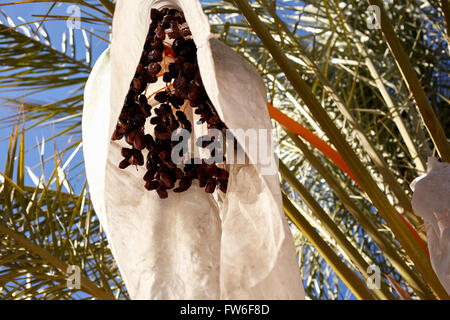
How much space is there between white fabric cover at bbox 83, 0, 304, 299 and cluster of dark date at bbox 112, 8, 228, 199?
0.01 m

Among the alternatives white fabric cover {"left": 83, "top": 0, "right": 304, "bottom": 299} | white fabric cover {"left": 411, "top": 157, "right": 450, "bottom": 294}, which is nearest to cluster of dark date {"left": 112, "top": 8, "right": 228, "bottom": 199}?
white fabric cover {"left": 83, "top": 0, "right": 304, "bottom": 299}

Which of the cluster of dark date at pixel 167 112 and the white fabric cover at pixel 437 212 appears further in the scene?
the white fabric cover at pixel 437 212

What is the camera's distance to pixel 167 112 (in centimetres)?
53

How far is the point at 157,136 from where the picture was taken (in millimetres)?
532

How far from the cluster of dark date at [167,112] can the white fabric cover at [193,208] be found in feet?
0.03

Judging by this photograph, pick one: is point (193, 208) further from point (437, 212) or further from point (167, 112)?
point (437, 212)

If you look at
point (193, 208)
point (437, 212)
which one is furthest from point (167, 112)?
point (437, 212)

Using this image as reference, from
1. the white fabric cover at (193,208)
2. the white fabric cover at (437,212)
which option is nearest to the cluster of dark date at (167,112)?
the white fabric cover at (193,208)

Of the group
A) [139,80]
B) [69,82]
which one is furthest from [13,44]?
[139,80]

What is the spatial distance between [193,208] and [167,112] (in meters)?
0.09

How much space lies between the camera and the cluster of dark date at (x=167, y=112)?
504 millimetres

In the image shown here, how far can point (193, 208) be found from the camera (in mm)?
514

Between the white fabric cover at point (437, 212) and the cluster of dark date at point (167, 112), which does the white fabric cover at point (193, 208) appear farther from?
the white fabric cover at point (437, 212)
